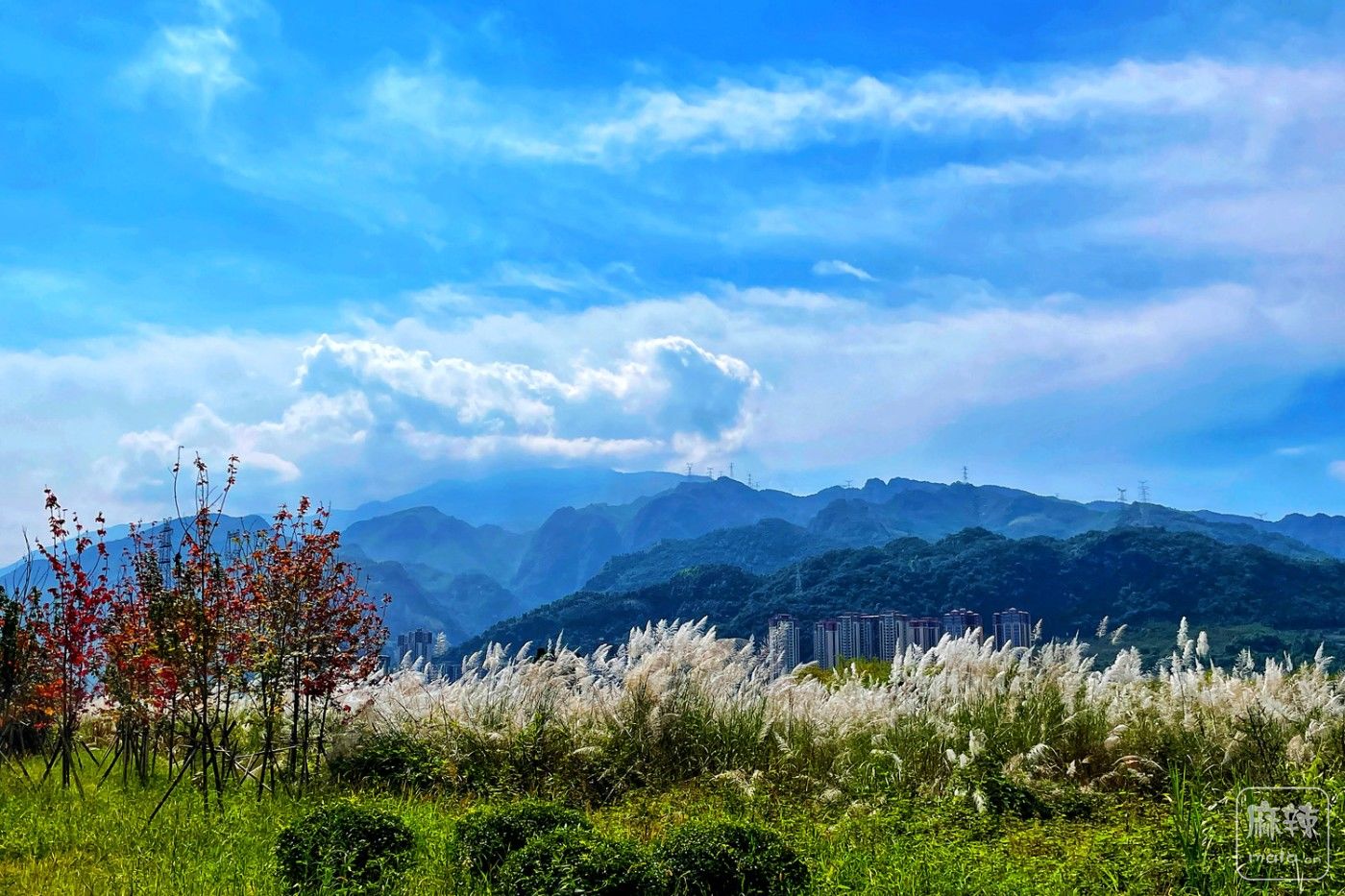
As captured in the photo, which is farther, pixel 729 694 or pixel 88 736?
pixel 88 736

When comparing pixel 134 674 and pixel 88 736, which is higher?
pixel 134 674

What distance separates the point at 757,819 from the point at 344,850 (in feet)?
9.00

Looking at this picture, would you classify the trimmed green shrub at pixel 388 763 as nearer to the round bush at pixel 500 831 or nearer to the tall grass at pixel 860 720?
the tall grass at pixel 860 720

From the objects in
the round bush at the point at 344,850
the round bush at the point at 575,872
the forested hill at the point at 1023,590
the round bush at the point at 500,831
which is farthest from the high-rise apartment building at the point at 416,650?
the forested hill at the point at 1023,590

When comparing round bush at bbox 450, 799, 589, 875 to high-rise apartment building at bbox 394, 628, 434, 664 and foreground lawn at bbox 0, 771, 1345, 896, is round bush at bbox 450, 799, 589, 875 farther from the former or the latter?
high-rise apartment building at bbox 394, 628, 434, 664

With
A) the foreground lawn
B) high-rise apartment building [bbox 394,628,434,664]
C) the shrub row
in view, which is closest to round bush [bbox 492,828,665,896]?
the shrub row

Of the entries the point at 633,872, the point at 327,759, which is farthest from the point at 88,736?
the point at 633,872

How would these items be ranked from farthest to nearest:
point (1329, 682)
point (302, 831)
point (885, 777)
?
1. point (1329, 682)
2. point (885, 777)
3. point (302, 831)

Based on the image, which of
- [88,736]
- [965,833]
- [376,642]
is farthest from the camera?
[88,736]

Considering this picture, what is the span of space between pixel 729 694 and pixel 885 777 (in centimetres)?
174

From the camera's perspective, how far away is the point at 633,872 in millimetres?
4547

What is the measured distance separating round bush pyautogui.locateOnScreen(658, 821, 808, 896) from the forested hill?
119440 millimetres

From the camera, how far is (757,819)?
21.4ft

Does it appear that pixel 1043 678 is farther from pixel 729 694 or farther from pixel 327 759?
pixel 327 759
